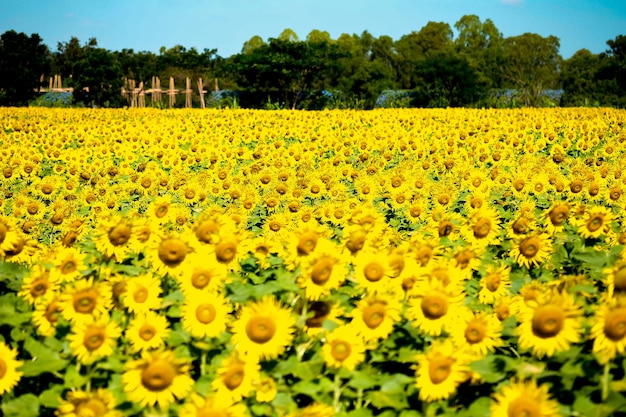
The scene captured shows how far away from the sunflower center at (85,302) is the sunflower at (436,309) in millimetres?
1281

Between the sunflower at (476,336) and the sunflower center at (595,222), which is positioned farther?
the sunflower center at (595,222)

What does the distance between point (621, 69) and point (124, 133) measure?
1486 inches

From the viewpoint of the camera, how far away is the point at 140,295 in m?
2.66

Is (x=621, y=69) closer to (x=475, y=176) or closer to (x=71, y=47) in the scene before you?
(x=475, y=176)

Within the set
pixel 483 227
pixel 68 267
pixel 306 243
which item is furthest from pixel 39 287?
pixel 483 227

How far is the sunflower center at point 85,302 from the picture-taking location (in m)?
2.54

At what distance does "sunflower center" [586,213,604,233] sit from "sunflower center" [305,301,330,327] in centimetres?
177

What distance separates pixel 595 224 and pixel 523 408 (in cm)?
185

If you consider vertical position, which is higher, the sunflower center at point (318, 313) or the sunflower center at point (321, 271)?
the sunflower center at point (321, 271)

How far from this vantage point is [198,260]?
2.75m

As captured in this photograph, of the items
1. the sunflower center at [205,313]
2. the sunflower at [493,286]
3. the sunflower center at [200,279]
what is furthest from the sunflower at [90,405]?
the sunflower at [493,286]

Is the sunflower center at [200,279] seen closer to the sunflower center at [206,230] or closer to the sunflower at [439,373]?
the sunflower center at [206,230]

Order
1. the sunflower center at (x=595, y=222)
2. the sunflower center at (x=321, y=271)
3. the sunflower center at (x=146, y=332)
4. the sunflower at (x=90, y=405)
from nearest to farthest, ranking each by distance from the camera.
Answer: the sunflower at (x=90, y=405) < the sunflower center at (x=146, y=332) < the sunflower center at (x=321, y=271) < the sunflower center at (x=595, y=222)

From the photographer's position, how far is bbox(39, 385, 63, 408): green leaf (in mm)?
2338
